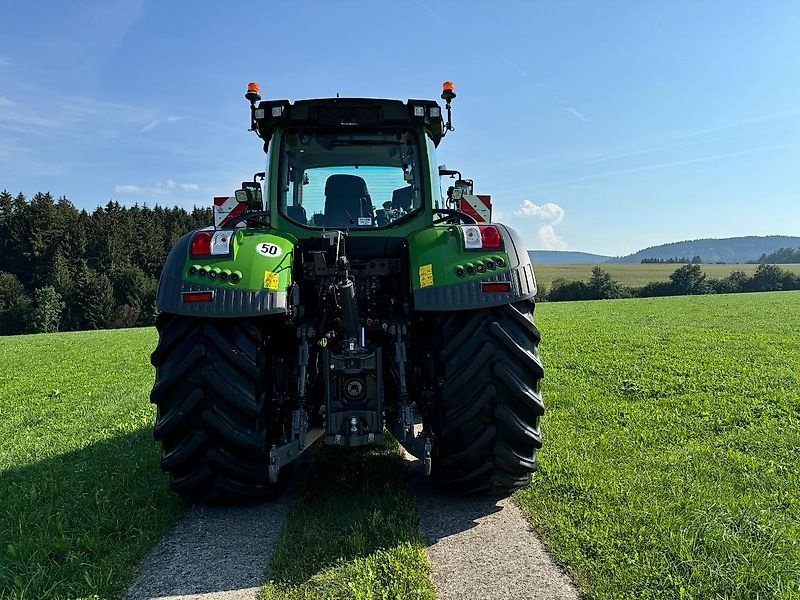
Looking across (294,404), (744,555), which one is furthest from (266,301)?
(744,555)

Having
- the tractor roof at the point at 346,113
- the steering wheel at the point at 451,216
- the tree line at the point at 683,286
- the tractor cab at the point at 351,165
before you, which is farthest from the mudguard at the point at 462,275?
the tree line at the point at 683,286

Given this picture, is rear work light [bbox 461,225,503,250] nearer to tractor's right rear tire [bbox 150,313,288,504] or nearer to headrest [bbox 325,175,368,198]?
headrest [bbox 325,175,368,198]

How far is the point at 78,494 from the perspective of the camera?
3936mm

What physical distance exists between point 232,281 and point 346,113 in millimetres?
1506

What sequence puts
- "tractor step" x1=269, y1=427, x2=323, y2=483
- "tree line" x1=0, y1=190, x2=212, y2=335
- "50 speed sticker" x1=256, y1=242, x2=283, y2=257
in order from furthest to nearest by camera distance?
"tree line" x1=0, y1=190, x2=212, y2=335, "50 speed sticker" x1=256, y1=242, x2=283, y2=257, "tractor step" x1=269, y1=427, x2=323, y2=483

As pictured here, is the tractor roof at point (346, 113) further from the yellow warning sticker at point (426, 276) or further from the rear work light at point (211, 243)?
the yellow warning sticker at point (426, 276)

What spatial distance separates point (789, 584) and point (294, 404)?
110 inches

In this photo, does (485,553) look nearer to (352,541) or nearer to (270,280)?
(352,541)

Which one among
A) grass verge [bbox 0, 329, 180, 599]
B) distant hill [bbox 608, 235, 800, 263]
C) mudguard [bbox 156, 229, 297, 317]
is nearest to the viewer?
grass verge [bbox 0, 329, 180, 599]

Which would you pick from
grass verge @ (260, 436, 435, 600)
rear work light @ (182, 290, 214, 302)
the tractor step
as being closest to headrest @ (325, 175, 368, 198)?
rear work light @ (182, 290, 214, 302)

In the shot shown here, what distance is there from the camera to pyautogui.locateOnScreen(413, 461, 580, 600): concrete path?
2705 mm

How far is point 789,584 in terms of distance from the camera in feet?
8.61

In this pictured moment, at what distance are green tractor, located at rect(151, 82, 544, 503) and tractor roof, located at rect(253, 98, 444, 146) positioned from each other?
0.01 metres

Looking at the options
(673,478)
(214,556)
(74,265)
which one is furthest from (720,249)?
(214,556)
